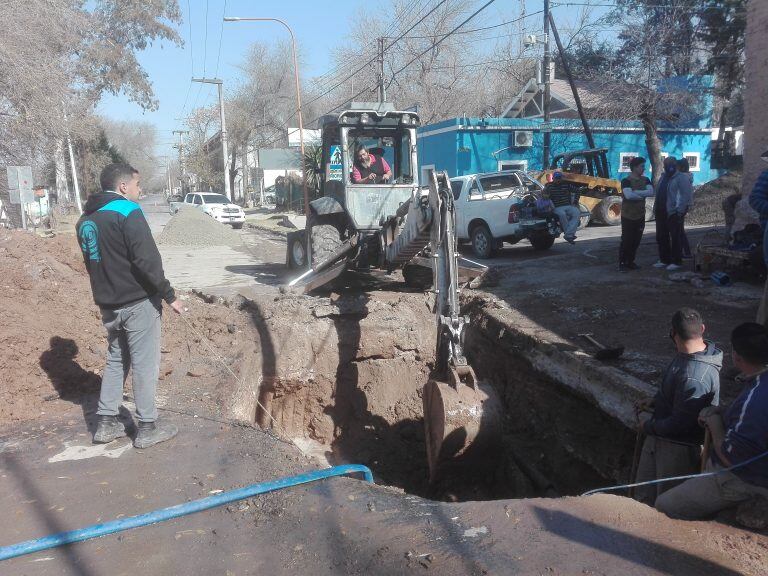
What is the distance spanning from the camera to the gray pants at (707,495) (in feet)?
11.0

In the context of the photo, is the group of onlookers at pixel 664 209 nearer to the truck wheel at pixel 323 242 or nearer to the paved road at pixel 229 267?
the truck wheel at pixel 323 242

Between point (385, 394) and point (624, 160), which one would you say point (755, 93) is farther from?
point (624, 160)

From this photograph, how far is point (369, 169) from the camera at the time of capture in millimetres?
9453

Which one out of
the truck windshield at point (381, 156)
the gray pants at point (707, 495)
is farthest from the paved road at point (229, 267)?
the gray pants at point (707, 495)

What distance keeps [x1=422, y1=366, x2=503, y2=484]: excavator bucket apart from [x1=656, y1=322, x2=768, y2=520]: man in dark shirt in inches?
57.9

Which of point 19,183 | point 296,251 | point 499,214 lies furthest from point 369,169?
point 19,183

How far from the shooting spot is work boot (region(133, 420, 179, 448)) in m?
4.48

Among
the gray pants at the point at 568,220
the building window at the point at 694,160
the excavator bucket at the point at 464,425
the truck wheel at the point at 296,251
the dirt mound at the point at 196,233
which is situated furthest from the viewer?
the building window at the point at 694,160

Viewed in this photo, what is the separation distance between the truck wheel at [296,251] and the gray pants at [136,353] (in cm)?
771

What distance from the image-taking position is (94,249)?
14.2 ft

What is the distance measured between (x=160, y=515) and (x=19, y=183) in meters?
15.2

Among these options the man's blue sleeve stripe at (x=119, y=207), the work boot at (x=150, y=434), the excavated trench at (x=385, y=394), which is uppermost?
the man's blue sleeve stripe at (x=119, y=207)

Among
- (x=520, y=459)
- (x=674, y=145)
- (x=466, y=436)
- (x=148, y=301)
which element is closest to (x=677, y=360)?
(x=466, y=436)

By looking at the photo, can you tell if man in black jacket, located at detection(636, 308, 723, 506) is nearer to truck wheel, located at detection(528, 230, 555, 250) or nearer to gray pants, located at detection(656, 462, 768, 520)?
gray pants, located at detection(656, 462, 768, 520)
